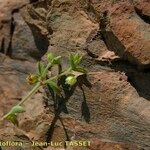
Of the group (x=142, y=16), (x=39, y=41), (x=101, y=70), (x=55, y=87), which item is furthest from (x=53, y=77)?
(x=142, y=16)

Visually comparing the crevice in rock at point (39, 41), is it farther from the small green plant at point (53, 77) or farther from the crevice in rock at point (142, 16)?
the crevice in rock at point (142, 16)

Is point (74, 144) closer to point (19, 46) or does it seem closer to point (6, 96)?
point (6, 96)

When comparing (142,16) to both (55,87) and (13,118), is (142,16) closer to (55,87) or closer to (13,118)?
(55,87)

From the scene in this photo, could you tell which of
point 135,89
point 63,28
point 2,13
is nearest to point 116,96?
point 135,89

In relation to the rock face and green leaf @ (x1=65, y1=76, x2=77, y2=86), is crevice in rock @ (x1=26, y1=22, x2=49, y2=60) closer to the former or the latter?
the rock face

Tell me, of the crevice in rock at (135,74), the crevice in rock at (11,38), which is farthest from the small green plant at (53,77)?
the crevice in rock at (11,38)

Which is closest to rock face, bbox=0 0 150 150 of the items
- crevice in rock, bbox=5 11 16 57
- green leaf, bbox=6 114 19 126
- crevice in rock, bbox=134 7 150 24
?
crevice in rock, bbox=134 7 150 24

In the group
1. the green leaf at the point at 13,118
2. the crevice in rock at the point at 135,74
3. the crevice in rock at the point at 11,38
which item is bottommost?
the green leaf at the point at 13,118

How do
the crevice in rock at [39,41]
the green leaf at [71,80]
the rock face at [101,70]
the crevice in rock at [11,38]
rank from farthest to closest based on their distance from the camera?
1. the crevice in rock at [11,38]
2. the crevice in rock at [39,41]
3. the green leaf at [71,80]
4. the rock face at [101,70]
